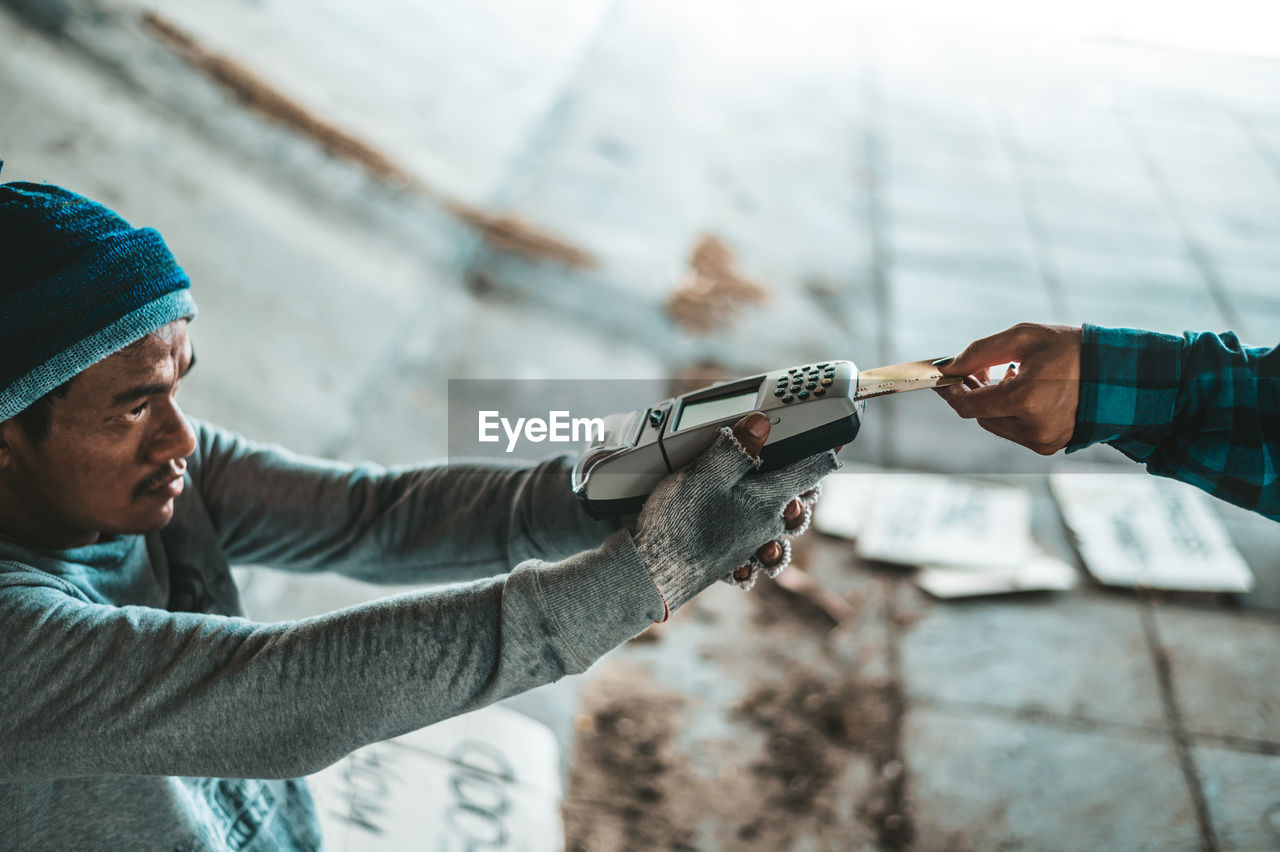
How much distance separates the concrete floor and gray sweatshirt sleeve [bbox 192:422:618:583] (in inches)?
45.5

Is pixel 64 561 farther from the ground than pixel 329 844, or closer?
farther from the ground

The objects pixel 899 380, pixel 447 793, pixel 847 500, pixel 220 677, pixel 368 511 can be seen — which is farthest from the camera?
pixel 847 500

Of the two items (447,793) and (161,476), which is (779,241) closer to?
(447,793)

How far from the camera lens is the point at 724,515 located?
3.83 ft

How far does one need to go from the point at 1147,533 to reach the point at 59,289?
2.98 metres

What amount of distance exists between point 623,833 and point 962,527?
57.1 inches

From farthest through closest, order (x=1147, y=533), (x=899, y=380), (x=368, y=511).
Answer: (x=1147, y=533) < (x=368, y=511) < (x=899, y=380)

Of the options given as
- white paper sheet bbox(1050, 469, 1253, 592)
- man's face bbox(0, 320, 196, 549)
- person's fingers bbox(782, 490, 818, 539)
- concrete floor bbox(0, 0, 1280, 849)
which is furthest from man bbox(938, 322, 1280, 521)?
white paper sheet bbox(1050, 469, 1253, 592)

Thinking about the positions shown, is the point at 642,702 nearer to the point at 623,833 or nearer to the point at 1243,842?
the point at 623,833

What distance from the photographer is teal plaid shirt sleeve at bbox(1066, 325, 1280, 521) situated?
1282mm

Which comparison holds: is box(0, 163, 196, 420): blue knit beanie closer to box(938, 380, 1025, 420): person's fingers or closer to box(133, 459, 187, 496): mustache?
box(133, 459, 187, 496): mustache

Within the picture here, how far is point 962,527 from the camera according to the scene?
306cm

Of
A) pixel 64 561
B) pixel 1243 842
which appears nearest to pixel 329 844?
pixel 64 561

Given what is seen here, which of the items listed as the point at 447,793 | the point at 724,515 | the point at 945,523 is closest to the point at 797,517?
the point at 724,515
